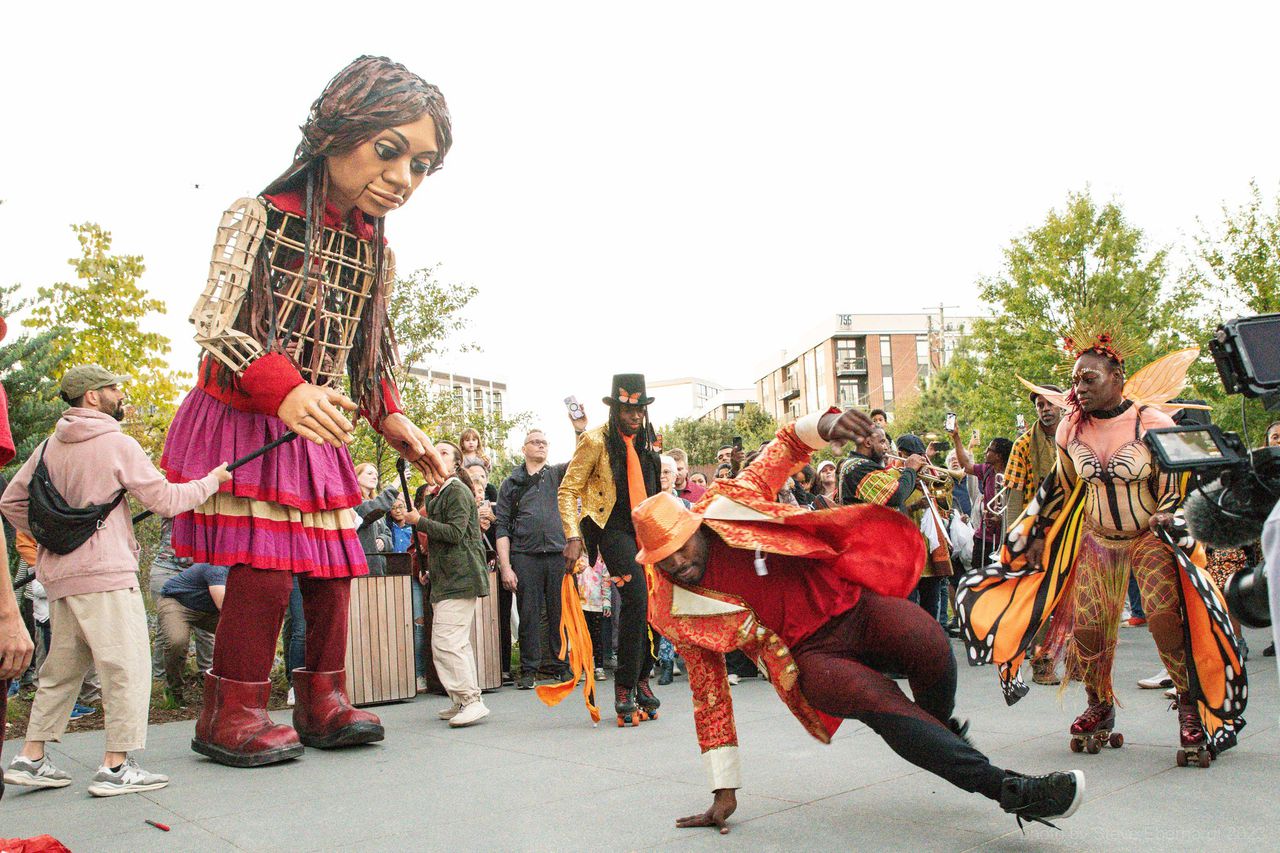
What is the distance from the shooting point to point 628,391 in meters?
6.04

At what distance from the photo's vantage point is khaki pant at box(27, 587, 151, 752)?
424cm

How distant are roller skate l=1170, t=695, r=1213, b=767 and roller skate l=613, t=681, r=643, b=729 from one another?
8.83 ft

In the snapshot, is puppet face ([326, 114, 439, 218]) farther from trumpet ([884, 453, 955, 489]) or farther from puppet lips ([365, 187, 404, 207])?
trumpet ([884, 453, 955, 489])

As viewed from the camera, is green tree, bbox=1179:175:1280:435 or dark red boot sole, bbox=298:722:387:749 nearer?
dark red boot sole, bbox=298:722:387:749

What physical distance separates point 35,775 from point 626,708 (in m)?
2.81

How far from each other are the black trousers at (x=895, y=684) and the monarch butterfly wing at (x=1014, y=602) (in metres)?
1.25

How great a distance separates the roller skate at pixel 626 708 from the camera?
223 inches

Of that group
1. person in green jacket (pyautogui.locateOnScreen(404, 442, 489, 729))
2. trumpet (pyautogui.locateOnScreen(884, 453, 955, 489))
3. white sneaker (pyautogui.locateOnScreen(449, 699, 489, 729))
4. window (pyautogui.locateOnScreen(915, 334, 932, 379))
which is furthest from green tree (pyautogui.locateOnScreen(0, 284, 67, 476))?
window (pyautogui.locateOnScreen(915, 334, 932, 379))

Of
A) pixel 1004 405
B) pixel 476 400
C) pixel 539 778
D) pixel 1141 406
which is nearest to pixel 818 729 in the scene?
pixel 539 778

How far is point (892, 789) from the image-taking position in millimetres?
3859

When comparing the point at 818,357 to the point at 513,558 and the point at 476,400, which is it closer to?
the point at 476,400

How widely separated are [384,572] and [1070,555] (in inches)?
192

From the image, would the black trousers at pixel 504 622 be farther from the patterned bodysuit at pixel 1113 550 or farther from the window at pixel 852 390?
the window at pixel 852 390

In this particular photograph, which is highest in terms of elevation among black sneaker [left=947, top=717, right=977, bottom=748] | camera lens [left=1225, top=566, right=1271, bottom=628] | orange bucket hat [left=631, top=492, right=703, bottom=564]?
orange bucket hat [left=631, top=492, right=703, bottom=564]
